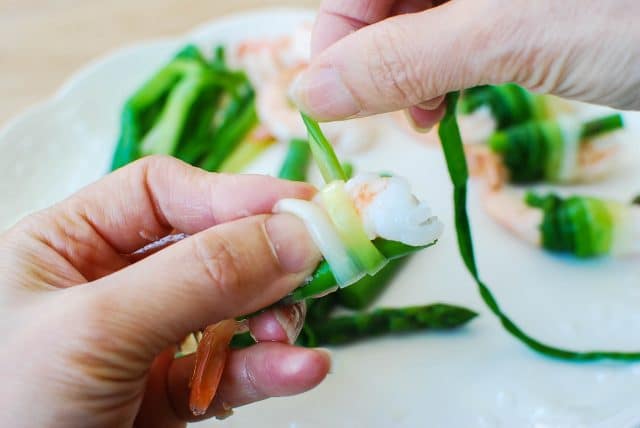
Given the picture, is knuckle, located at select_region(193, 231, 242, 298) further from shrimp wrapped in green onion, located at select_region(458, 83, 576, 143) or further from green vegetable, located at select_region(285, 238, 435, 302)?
shrimp wrapped in green onion, located at select_region(458, 83, 576, 143)

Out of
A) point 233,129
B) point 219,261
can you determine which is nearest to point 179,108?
point 233,129

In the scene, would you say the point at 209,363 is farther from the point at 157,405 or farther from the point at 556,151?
the point at 556,151

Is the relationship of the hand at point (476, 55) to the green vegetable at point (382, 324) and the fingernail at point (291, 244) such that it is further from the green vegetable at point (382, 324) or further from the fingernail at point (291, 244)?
the green vegetable at point (382, 324)

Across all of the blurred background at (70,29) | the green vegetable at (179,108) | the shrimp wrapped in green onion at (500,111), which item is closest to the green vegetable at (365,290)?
the shrimp wrapped in green onion at (500,111)

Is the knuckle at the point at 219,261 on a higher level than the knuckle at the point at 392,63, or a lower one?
lower

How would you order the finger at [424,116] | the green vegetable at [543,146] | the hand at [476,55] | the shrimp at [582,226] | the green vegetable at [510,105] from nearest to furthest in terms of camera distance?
the hand at [476,55] < the finger at [424,116] < the shrimp at [582,226] < the green vegetable at [543,146] < the green vegetable at [510,105]

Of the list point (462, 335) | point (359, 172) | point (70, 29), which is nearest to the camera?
point (462, 335)

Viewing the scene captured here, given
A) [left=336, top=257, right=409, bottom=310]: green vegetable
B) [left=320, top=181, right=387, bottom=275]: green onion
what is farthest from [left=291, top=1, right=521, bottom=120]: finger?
[left=336, top=257, right=409, bottom=310]: green vegetable
